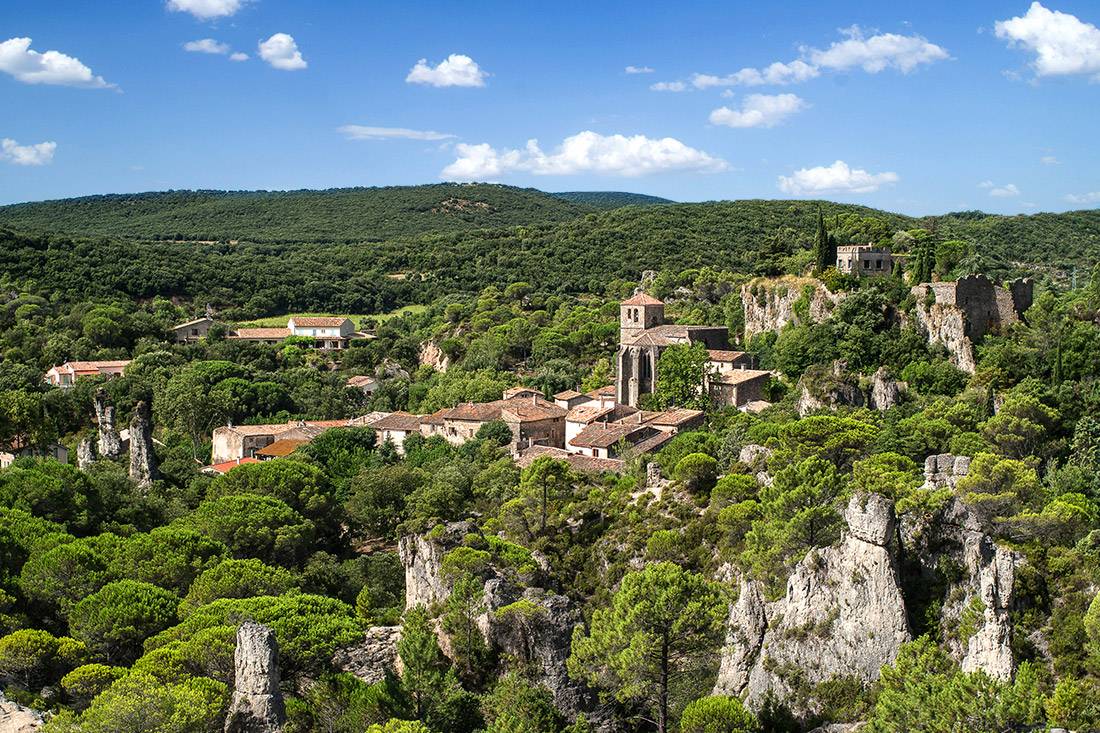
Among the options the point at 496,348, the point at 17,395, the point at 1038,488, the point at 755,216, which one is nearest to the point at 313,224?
the point at 755,216

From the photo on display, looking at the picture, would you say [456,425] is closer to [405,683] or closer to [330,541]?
[330,541]

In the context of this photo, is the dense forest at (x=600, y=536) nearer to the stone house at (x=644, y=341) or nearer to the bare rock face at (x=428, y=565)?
the bare rock face at (x=428, y=565)

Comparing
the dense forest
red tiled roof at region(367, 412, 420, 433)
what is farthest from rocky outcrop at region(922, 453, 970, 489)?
red tiled roof at region(367, 412, 420, 433)

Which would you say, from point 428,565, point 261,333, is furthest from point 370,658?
point 261,333

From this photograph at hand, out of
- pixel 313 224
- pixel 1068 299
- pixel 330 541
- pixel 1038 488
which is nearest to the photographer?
pixel 1038 488

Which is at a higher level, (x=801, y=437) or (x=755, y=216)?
(x=755, y=216)

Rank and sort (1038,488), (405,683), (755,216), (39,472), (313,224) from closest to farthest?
(405,683) < (1038,488) < (39,472) < (755,216) < (313,224)

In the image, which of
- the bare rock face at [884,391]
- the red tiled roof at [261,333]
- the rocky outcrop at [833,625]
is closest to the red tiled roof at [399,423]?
the bare rock face at [884,391]
